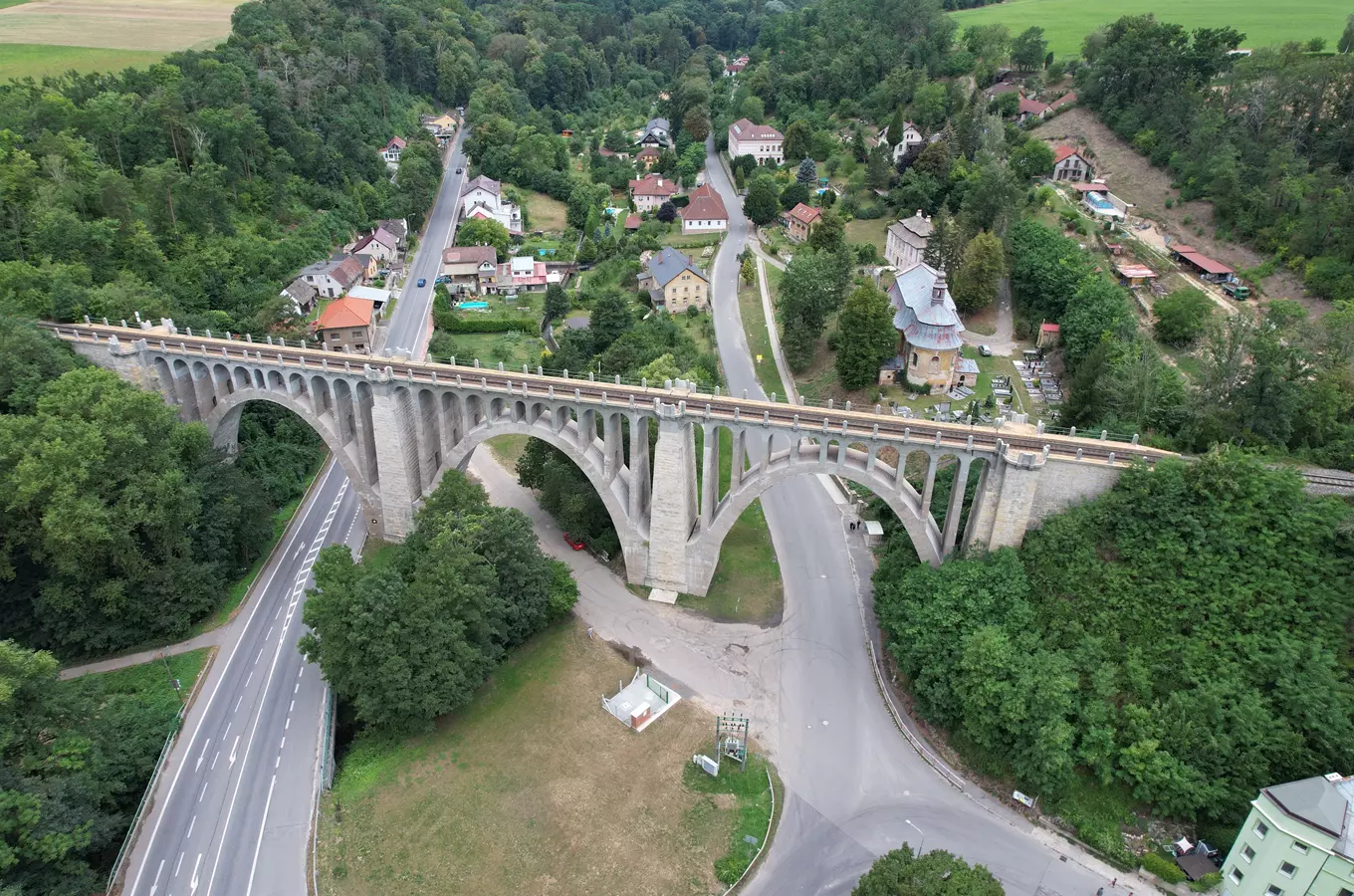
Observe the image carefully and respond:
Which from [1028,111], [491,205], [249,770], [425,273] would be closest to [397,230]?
[425,273]

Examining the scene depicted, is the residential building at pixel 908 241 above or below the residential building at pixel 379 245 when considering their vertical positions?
above

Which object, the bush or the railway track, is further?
the railway track

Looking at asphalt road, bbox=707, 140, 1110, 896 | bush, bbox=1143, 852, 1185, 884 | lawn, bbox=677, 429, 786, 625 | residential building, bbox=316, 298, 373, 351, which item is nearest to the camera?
bush, bbox=1143, 852, 1185, 884

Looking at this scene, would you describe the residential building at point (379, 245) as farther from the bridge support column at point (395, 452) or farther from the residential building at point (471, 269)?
Answer: the bridge support column at point (395, 452)

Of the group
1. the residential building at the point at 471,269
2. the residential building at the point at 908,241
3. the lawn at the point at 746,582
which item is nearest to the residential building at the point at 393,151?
the residential building at the point at 471,269

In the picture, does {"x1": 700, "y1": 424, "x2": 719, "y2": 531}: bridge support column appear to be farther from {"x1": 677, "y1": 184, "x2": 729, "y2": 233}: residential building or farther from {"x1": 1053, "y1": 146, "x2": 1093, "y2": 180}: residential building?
{"x1": 677, "y1": 184, "x2": 729, "y2": 233}: residential building

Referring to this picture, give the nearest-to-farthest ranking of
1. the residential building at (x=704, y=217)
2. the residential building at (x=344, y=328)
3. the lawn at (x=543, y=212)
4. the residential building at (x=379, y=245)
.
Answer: the residential building at (x=344, y=328)
the residential building at (x=379, y=245)
the residential building at (x=704, y=217)
the lawn at (x=543, y=212)

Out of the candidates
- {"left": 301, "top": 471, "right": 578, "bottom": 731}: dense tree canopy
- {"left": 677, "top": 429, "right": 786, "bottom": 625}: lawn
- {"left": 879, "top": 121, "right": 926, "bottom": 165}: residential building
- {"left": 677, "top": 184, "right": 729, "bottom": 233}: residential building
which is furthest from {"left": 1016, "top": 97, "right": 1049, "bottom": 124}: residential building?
{"left": 301, "top": 471, "right": 578, "bottom": 731}: dense tree canopy
